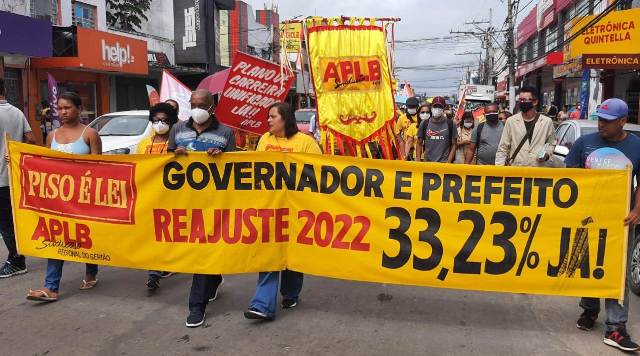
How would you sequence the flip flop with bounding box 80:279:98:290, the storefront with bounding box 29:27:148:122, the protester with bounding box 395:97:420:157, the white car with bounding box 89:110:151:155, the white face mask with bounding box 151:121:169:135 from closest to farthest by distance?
the flip flop with bounding box 80:279:98:290, the white face mask with bounding box 151:121:169:135, the protester with bounding box 395:97:420:157, the white car with bounding box 89:110:151:155, the storefront with bounding box 29:27:148:122

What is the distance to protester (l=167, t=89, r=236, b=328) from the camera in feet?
14.5

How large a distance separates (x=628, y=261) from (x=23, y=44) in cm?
1361

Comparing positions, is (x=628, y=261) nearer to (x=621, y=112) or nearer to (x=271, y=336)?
(x=621, y=112)

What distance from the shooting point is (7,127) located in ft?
18.6

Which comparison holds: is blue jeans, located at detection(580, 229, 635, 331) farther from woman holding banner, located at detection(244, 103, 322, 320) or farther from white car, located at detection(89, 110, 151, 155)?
white car, located at detection(89, 110, 151, 155)

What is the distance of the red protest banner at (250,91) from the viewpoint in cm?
757

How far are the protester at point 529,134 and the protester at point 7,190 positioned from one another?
4918 mm

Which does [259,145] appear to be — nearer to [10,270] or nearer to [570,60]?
[10,270]

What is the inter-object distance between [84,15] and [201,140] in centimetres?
1713

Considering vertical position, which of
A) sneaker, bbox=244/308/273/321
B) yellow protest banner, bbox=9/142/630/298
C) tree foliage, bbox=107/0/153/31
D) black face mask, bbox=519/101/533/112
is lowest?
sneaker, bbox=244/308/273/321

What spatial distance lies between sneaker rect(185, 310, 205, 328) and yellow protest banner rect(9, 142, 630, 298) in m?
0.32

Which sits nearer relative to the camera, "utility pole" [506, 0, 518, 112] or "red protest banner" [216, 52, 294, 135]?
"red protest banner" [216, 52, 294, 135]

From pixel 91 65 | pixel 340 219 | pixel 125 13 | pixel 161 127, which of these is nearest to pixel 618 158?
pixel 340 219

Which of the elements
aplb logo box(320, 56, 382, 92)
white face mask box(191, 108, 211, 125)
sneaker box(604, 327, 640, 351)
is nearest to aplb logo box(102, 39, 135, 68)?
aplb logo box(320, 56, 382, 92)
